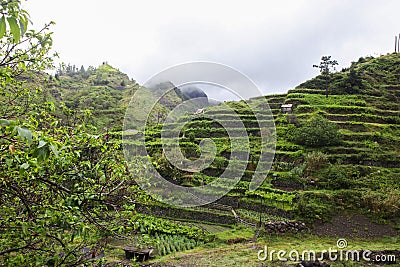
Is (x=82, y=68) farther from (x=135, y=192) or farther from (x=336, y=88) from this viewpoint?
(x=135, y=192)

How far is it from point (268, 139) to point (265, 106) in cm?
669

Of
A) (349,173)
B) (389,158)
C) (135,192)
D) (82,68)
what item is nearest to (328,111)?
(389,158)

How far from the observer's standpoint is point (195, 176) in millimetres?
19953

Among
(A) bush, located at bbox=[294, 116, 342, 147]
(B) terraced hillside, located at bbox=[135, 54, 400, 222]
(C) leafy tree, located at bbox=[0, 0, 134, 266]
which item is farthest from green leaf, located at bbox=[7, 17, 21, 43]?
(A) bush, located at bbox=[294, 116, 342, 147]

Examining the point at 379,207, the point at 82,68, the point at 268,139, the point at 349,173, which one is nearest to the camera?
the point at 379,207

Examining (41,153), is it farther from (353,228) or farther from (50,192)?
(353,228)

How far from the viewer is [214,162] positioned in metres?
20.8

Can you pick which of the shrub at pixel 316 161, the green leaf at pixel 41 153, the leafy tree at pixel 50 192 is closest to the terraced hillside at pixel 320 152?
the shrub at pixel 316 161

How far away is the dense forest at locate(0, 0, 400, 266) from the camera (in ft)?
7.25

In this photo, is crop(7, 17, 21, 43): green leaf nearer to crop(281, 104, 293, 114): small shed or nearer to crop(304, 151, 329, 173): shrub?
crop(304, 151, 329, 173): shrub

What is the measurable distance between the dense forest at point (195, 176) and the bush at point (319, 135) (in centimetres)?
9

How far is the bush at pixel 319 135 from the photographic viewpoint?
65.3 ft

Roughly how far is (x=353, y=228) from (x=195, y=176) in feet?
33.0

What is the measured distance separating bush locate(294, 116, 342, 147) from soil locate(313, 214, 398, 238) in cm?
720
